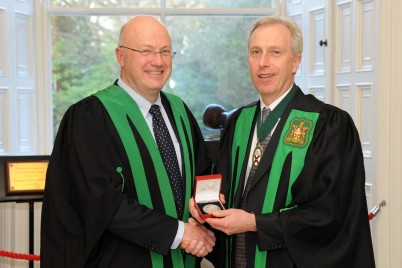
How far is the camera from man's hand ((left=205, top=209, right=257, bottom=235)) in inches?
112

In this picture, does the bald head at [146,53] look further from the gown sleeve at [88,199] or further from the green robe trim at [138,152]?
the gown sleeve at [88,199]

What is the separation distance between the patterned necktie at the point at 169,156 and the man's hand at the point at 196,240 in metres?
0.14

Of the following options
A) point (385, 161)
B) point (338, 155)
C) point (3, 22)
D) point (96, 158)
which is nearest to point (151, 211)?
point (96, 158)

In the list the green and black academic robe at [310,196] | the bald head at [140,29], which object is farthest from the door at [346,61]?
the bald head at [140,29]

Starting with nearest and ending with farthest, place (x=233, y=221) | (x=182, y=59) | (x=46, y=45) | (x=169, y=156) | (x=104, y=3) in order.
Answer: (x=233, y=221) → (x=169, y=156) → (x=46, y=45) → (x=104, y=3) → (x=182, y=59)

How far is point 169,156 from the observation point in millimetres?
3164

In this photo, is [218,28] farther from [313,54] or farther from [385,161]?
[385,161]

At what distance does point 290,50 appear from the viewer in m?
3.04

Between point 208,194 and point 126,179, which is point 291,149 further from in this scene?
point 126,179

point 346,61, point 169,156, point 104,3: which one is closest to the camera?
point 169,156

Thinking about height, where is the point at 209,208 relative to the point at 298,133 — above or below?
below

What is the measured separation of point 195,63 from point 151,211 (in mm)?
4191

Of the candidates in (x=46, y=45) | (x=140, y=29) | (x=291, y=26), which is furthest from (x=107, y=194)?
(x=46, y=45)

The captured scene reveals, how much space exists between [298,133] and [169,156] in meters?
0.64
